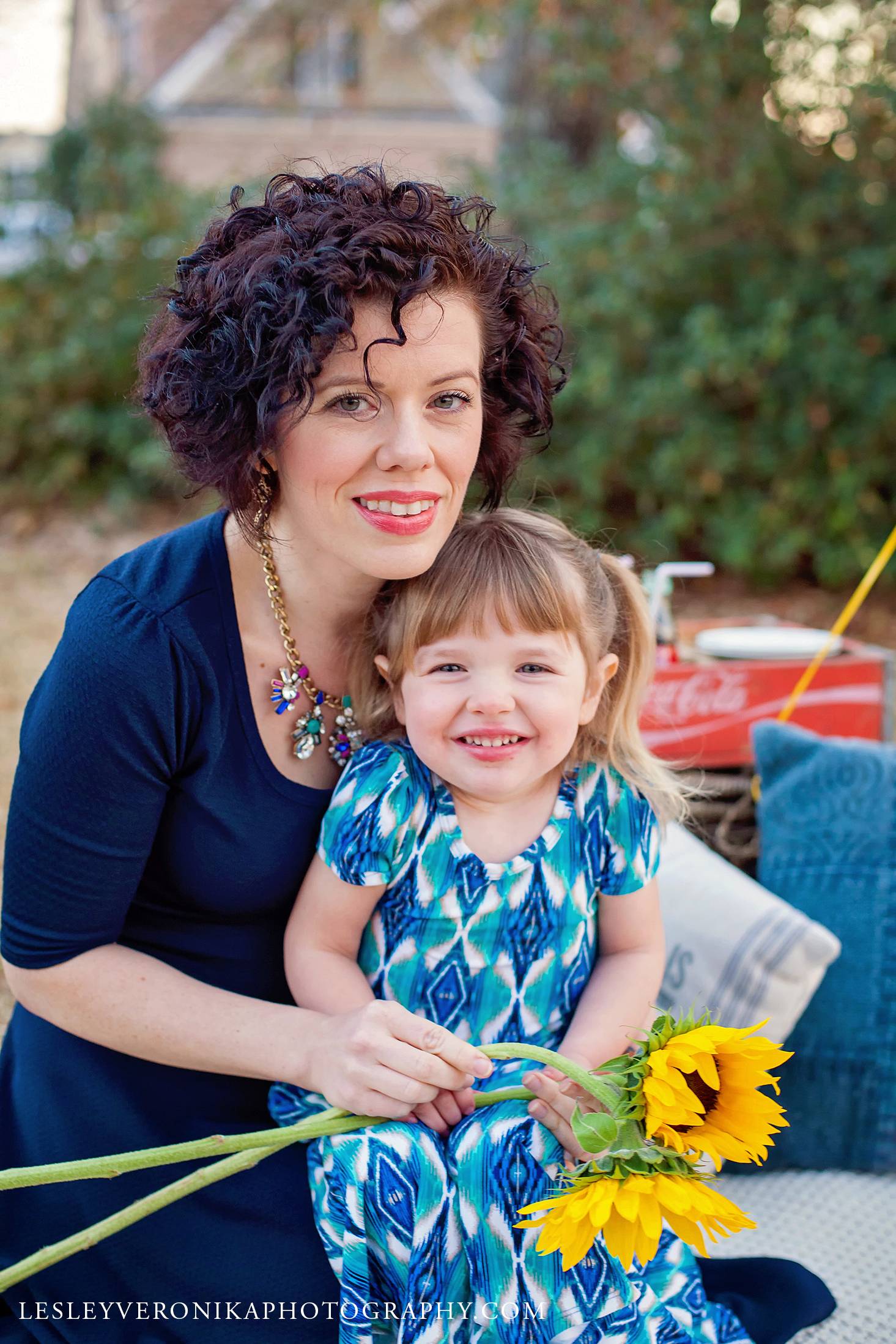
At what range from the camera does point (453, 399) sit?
1.64m

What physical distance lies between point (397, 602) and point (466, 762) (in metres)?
0.26

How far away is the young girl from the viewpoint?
5.14ft

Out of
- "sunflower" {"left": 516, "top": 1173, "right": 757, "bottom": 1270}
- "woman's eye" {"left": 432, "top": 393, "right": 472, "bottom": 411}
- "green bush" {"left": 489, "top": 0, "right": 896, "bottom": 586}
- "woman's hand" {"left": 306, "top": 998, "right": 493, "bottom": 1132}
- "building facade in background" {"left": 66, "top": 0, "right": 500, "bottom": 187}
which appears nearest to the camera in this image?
"sunflower" {"left": 516, "top": 1173, "right": 757, "bottom": 1270}

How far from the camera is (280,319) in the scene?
4.92ft

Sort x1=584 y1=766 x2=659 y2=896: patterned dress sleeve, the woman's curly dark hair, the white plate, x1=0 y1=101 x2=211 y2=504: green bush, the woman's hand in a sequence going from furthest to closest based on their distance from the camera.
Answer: x1=0 y1=101 x2=211 y2=504: green bush, the white plate, x1=584 y1=766 x2=659 y2=896: patterned dress sleeve, the woman's curly dark hair, the woman's hand

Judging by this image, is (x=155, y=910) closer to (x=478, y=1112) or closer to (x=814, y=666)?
(x=478, y=1112)

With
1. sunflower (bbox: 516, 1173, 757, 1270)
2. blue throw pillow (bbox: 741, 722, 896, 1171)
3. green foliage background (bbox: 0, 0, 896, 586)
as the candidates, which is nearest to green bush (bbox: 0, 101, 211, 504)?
green foliage background (bbox: 0, 0, 896, 586)

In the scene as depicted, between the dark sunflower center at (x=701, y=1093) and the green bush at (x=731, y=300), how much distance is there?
4718 millimetres

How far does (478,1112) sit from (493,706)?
0.53 metres

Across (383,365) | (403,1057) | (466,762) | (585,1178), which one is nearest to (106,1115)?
(403,1057)

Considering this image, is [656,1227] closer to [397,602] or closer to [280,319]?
[397,602]

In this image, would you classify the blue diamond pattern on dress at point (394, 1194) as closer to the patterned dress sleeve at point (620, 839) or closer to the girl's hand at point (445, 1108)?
the girl's hand at point (445, 1108)

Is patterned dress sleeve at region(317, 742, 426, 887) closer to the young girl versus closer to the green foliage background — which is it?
the young girl

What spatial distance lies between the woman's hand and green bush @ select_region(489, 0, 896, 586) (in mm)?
4547
